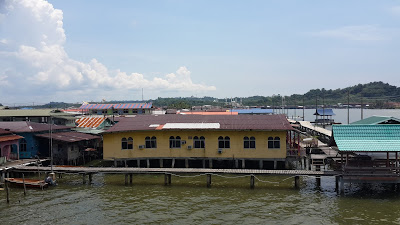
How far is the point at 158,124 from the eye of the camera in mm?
35312

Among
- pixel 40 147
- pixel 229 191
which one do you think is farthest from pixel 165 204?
pixel 40 147

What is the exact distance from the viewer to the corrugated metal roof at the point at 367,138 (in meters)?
24.0

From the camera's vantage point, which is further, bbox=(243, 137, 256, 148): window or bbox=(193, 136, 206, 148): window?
bbox=(193, 136, 206, 148): window

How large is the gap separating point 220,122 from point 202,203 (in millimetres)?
12289

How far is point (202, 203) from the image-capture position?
2412 centimetres

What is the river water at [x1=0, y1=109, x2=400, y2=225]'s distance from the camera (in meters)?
21.2

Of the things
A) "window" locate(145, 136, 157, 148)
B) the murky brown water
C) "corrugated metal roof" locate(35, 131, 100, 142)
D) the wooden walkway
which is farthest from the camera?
"corrugated metal roof" locate(35, 131, 100, 142)

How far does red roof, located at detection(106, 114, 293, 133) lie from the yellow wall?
0.52m

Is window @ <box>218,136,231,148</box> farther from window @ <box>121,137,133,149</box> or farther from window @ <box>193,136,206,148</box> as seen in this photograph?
window @ <box>121,137,133,149</box>

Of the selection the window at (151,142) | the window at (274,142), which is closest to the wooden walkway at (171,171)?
the window at (151,142)

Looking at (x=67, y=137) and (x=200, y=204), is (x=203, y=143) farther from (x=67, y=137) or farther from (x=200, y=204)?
(x=67, y=137)

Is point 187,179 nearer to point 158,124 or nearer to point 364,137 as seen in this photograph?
point 158,124

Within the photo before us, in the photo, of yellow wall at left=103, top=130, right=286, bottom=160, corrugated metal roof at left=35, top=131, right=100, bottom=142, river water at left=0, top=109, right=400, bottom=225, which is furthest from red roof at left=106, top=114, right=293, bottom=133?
river water at left=0, top=109, right=400, bottom=225

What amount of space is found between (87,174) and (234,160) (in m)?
13.2
